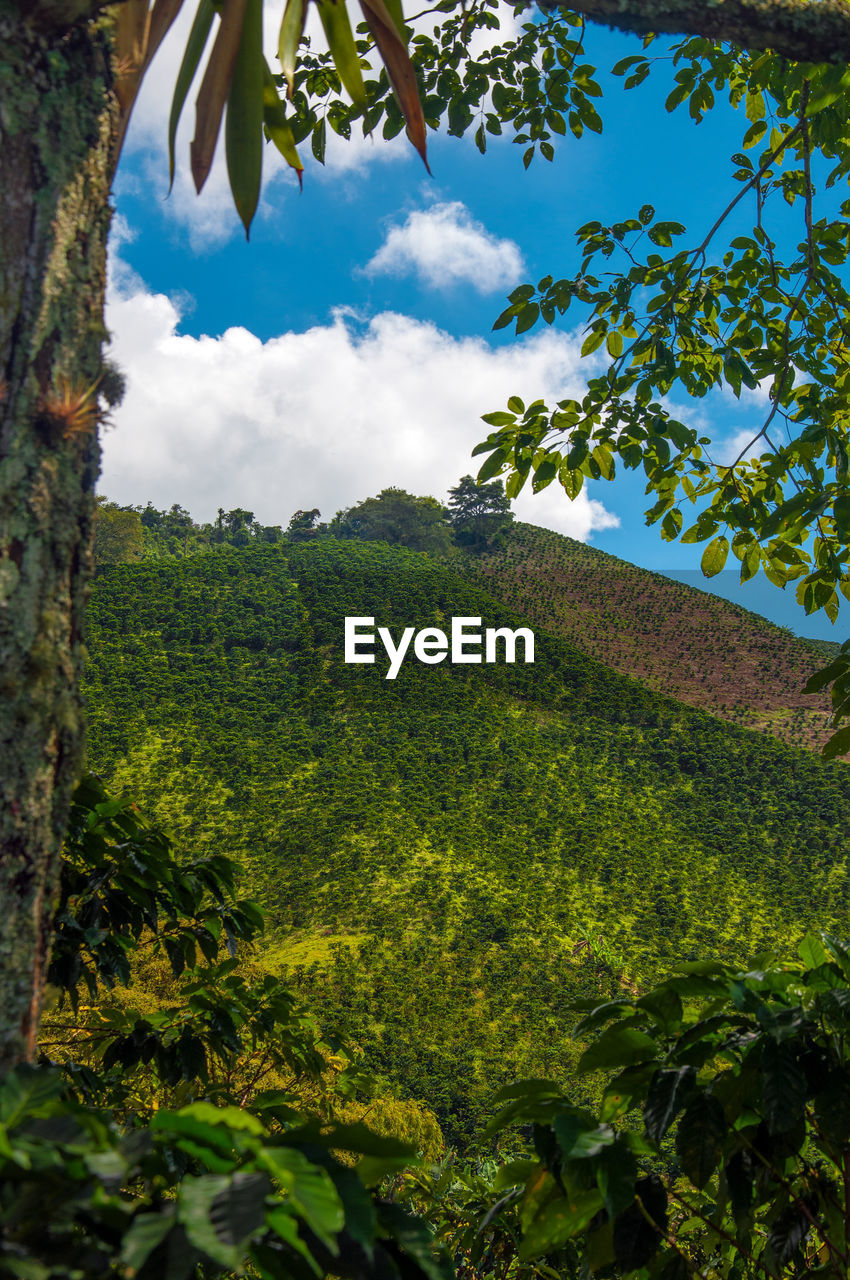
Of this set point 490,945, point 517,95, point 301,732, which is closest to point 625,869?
point 490,945

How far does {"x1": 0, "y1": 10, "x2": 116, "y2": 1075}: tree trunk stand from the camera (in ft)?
1.85

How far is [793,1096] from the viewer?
66cm

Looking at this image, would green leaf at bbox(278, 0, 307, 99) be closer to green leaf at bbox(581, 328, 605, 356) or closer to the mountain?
green leaf at bbox(581, 328, 605, 356)

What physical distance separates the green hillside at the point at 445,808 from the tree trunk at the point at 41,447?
7.37 metres

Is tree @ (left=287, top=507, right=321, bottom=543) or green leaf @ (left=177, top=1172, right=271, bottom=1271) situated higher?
tree @ (left=287, top=507, right=321, bottom=543)

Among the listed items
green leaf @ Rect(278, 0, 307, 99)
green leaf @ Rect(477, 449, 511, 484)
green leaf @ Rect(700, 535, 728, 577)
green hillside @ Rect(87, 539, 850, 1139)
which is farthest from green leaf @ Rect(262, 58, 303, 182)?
green hillside @ Rect(87, 539, 850, 1139)

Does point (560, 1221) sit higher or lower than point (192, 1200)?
lower

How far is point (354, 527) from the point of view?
33.0 m

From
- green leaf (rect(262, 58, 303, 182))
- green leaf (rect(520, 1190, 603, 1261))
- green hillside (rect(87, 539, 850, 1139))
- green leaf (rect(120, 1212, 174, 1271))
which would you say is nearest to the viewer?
green leaf (rect(120, 1212, 174, 1271))

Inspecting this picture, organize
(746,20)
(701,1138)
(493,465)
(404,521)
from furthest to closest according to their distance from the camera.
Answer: (404,521), (493,465), (746,20), (701,1138)

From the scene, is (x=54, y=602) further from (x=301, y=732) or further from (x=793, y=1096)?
(x=301, y=732)

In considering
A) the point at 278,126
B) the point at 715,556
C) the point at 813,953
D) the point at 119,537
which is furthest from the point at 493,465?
the point at 119,537

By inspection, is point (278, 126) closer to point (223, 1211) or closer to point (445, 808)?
point (223, 1211)

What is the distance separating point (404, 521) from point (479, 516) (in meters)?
3.24
